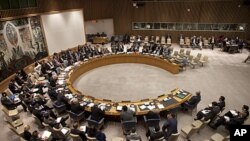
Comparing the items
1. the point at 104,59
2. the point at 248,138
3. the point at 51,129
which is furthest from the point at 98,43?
the point at 248,138

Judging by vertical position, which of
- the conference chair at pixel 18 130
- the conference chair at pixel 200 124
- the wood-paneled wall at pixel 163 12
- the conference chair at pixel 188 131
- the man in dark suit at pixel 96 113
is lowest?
the conference chair at pixel 188 131

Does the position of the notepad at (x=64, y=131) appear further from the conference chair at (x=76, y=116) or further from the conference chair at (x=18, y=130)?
the conference chair at (x=18, y=130)

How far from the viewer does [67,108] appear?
8438mm

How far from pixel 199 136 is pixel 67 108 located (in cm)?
548

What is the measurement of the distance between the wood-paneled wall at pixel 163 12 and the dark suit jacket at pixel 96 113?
35.2ft

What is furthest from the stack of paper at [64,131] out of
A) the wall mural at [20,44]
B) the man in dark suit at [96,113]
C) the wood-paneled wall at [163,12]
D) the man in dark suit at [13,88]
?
the wood-paneled wall at [163,12]

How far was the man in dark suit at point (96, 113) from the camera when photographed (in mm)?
7375

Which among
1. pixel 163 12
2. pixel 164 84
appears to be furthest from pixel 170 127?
pixel 163 12

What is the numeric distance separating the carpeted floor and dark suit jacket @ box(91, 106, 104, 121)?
659mm

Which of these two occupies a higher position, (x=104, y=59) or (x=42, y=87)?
(x=104, y=59)

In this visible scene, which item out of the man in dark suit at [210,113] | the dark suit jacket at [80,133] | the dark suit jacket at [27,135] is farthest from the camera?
the man in dark suit at [210,113]

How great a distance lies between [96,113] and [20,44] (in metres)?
7.88

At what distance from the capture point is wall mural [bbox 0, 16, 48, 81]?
35.5 ft

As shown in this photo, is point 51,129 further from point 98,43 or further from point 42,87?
point 98,43
